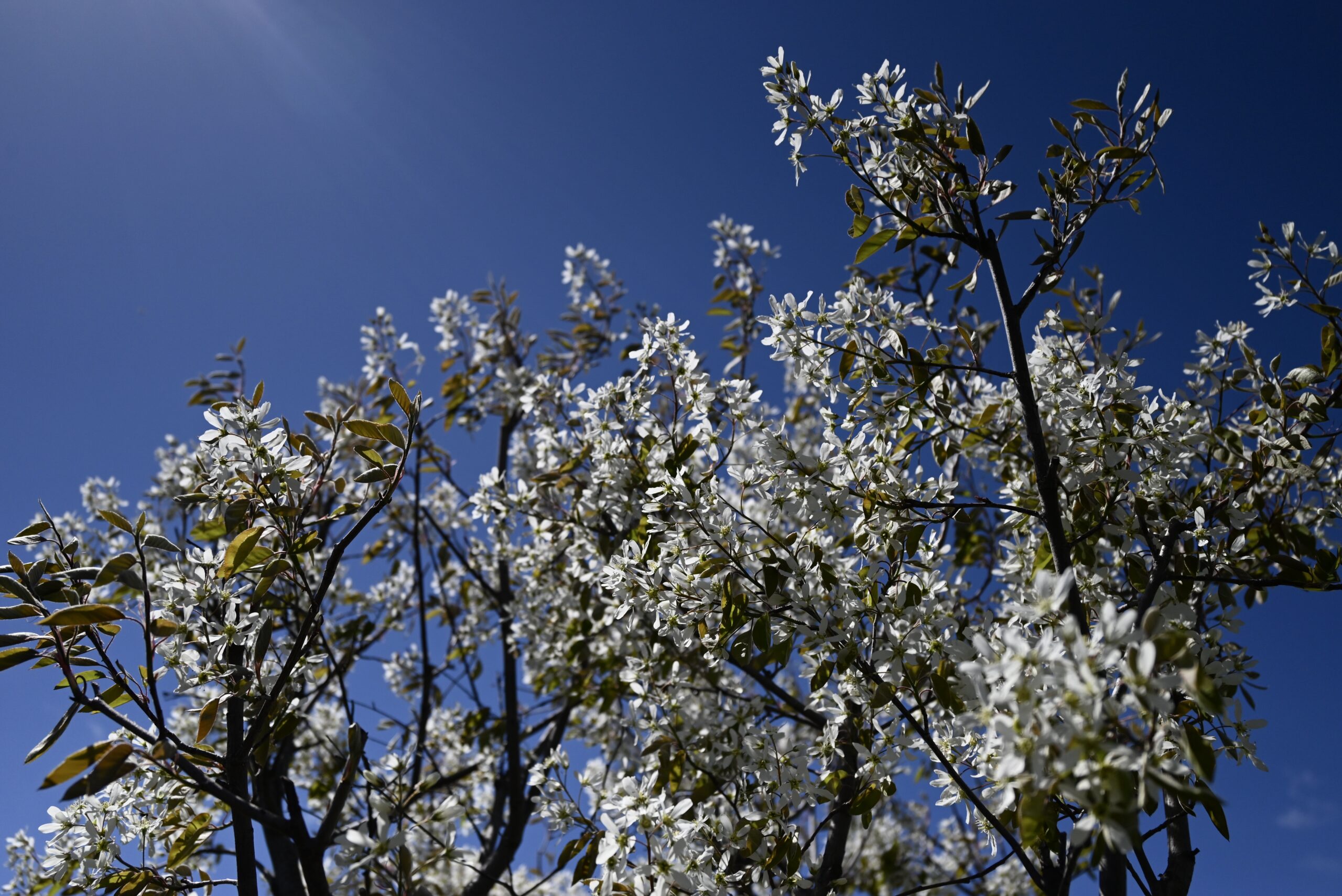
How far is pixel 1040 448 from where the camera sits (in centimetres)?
211

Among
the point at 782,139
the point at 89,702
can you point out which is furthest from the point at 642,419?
the point at 89,702

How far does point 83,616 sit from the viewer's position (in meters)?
1.44

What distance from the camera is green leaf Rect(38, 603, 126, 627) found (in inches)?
55.1

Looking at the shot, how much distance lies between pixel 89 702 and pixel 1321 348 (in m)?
3.38

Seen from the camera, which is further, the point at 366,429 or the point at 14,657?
the point at 366,429

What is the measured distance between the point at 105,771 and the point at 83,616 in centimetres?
29

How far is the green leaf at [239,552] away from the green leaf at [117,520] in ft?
0.61

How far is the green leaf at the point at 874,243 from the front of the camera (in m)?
2.33

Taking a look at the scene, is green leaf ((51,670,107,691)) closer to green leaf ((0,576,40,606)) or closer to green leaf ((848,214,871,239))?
green leaf ((0,576,40,606))

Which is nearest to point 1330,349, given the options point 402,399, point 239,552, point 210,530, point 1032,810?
point 1032,810

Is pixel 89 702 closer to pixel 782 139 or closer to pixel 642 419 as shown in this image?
pixel 642 419

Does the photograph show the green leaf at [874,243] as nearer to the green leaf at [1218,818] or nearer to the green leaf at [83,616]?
the green leaf at [1218,818]

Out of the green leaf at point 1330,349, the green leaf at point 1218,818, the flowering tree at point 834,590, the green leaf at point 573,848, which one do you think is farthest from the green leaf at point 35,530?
the green leaf at point 1330,349

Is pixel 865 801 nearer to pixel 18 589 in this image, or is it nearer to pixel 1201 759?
pixel 1201 759
